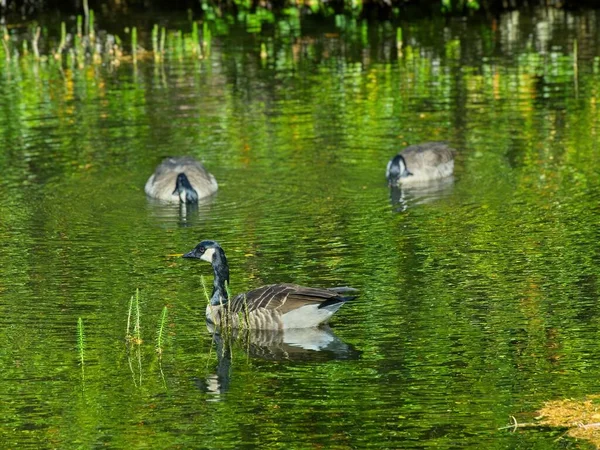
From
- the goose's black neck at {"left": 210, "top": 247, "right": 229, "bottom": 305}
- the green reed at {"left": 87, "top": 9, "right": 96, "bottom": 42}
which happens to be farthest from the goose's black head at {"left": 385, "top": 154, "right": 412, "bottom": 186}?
the green reed at {"left": 87, "top": 9, "right": 96, "bottom": 42}

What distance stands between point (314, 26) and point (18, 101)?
12.5 metres

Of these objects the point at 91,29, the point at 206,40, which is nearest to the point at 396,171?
the point at 206,40

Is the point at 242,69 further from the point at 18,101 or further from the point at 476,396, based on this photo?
the point at 476,396

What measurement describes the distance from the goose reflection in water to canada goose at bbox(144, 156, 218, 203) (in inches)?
235

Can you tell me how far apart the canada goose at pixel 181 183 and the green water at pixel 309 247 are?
29 centimetres

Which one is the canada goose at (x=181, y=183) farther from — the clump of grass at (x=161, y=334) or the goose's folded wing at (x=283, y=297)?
the clump of grass at (x=161, y=334)

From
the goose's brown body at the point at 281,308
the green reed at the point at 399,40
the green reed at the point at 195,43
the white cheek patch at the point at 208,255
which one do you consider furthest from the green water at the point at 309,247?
the green reed at the point at 195,43

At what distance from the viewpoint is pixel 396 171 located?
20.3 m

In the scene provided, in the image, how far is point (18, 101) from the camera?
27469 mm

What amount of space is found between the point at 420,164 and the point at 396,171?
0.48 m

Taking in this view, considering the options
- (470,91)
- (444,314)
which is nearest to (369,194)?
(444,314)

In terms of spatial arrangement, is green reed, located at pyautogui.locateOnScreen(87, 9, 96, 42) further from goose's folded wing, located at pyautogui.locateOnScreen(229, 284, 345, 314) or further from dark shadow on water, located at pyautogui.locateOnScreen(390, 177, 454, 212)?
goose's folded wing, located at pyautogui.locateOnScreen(229, 284, 345, 314)

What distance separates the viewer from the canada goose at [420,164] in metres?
20.3

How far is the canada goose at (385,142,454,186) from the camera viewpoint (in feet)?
66.5
